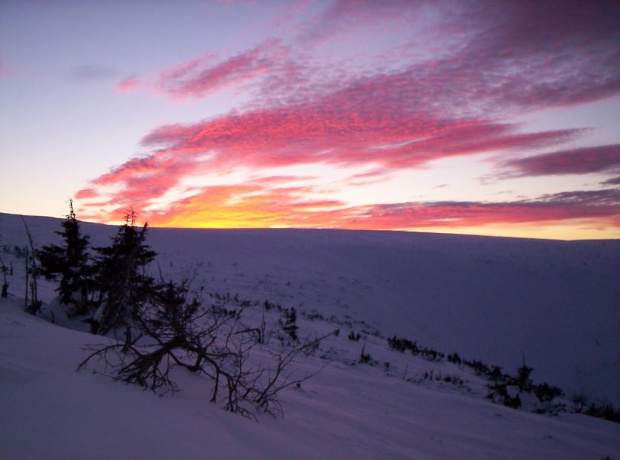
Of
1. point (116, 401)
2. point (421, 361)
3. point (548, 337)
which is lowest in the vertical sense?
point (548, 337)

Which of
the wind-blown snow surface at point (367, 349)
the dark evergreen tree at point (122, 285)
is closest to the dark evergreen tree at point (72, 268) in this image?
the dark evergreen tree at point (122, 285)

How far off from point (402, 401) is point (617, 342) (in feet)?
45.6

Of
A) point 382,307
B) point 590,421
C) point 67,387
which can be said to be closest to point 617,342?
point 382,307

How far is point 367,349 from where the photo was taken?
29.7 feet

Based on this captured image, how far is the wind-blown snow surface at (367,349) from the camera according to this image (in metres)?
2.52

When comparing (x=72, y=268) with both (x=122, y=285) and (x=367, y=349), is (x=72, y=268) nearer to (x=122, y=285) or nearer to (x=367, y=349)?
(x=122, y=285)

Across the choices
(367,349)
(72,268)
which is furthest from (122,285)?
(367,349)

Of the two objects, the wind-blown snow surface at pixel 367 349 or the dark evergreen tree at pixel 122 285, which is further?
the dark evergreen tree at pixel 122 285

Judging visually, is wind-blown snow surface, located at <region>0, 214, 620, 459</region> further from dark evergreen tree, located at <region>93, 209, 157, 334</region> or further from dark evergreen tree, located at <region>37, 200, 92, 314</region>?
dark evergreen tree, located at <region>37, 200, 92, 314</region>

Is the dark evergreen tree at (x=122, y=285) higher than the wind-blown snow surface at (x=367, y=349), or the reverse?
the dark evergreen tree at (x=122, y=285)

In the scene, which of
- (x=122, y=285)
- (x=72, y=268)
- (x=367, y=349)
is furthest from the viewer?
(x=367, y=349)

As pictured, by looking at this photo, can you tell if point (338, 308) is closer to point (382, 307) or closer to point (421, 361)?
point (382, 307)

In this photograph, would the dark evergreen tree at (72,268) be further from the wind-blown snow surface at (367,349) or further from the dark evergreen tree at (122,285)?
the wind-blown snow surface at (367,349)

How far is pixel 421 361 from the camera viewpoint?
29.3 feet
